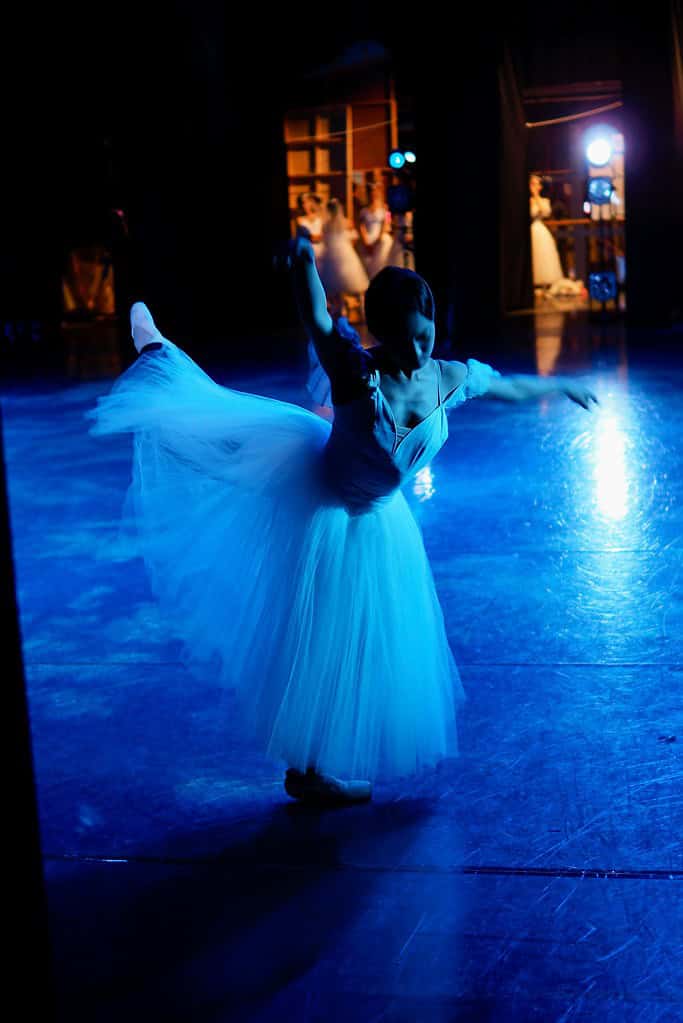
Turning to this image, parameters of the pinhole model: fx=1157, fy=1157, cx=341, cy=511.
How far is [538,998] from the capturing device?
70.2 inches

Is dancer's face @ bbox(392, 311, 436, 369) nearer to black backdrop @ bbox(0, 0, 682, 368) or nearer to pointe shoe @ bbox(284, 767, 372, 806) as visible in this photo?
pointe shoe @ bbox(284, 767, 372, 806)

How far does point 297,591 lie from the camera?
2312 mm

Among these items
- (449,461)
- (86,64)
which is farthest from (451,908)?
(86,64)

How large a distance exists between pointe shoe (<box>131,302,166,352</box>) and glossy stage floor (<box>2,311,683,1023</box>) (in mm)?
955

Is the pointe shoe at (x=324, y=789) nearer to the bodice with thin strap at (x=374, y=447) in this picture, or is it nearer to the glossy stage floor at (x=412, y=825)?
the glossy stage floor at (x=412, y=825)

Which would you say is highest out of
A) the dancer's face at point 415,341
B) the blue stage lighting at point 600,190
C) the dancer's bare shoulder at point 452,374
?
the blue stage lighting at point 600,190

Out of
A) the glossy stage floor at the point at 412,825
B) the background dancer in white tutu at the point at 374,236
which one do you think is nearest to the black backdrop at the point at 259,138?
the background dancer in white tutu at the point at 374,236

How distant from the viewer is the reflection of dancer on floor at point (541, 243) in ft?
53.5

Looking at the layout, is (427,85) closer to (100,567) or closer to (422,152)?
(422,152)

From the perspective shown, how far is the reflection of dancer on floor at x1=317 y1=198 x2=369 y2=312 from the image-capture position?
1541cm

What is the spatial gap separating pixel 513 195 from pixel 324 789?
41.4ft

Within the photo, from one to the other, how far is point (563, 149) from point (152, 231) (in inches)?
251

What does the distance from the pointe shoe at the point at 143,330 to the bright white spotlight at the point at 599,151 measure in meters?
12.4

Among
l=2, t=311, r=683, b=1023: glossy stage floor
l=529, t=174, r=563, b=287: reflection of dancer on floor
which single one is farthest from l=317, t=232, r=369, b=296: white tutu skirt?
l=2, t=311, r=683, b=1023: glossy stage floor
